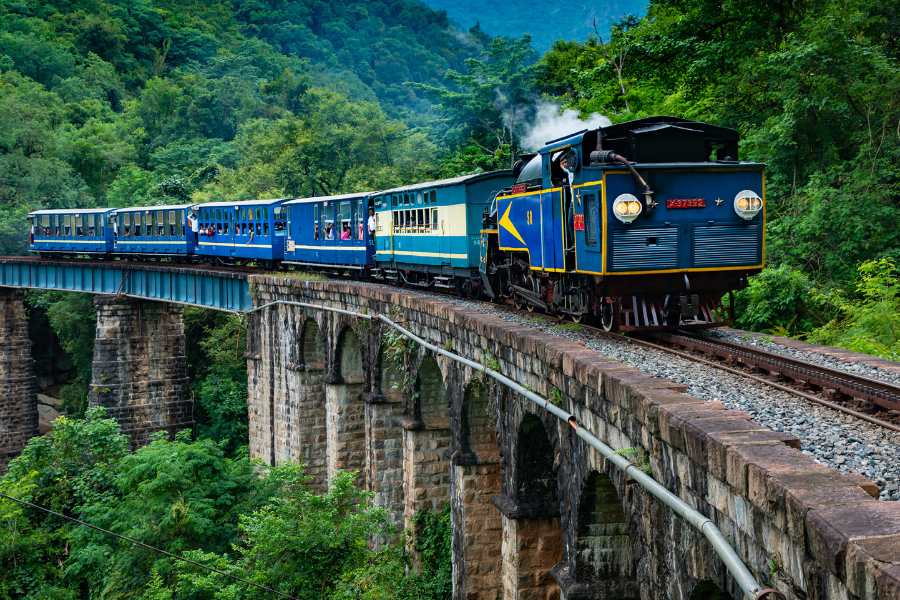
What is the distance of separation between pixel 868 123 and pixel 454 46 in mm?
114924

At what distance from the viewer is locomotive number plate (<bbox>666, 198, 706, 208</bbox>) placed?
33.0 feet

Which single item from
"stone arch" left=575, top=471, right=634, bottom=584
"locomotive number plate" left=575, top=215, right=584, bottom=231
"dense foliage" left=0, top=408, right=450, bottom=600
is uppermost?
"locomotive number plate" left=575, top=215, right=584, bottom=231

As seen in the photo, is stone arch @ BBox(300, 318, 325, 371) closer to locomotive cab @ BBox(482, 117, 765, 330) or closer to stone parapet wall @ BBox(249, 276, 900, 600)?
stone parapet wall @ BBox(249, 276, 900, 600)

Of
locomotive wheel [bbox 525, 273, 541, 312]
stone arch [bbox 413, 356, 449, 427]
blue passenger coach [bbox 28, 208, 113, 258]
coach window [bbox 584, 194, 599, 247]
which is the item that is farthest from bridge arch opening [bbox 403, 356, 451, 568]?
blue passenger coach [bbox 28, 208, 113, 258]

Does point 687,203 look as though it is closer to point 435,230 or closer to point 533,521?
point 533,521

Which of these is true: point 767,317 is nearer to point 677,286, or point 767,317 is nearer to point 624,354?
point 677,286

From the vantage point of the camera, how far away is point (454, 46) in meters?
125

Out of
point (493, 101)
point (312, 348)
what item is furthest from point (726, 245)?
point (493, 101)

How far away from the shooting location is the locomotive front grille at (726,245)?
10.2 metres

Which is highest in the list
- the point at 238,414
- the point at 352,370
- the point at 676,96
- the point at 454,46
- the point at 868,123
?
the point at 454,46

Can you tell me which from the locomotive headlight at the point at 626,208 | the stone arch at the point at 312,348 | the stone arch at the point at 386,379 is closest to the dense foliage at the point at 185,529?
the stone arch at the point at 386,379

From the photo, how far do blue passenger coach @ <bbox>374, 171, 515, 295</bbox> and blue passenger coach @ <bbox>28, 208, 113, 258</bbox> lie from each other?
18.8 metres

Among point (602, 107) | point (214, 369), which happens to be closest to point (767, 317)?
point (602, 107)

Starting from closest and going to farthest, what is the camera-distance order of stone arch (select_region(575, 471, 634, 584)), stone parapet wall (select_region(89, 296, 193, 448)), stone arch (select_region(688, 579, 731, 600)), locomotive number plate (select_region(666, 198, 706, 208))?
1. stone arch (select_region(688, 579, 731, 600))
2. stone arch (select_region(575, 471, 634, 584))
3. locomotive number plate (select_region(666, 198, 706, 208))
4. stone parapet wall (select_region(89, 296, 193, 448))
